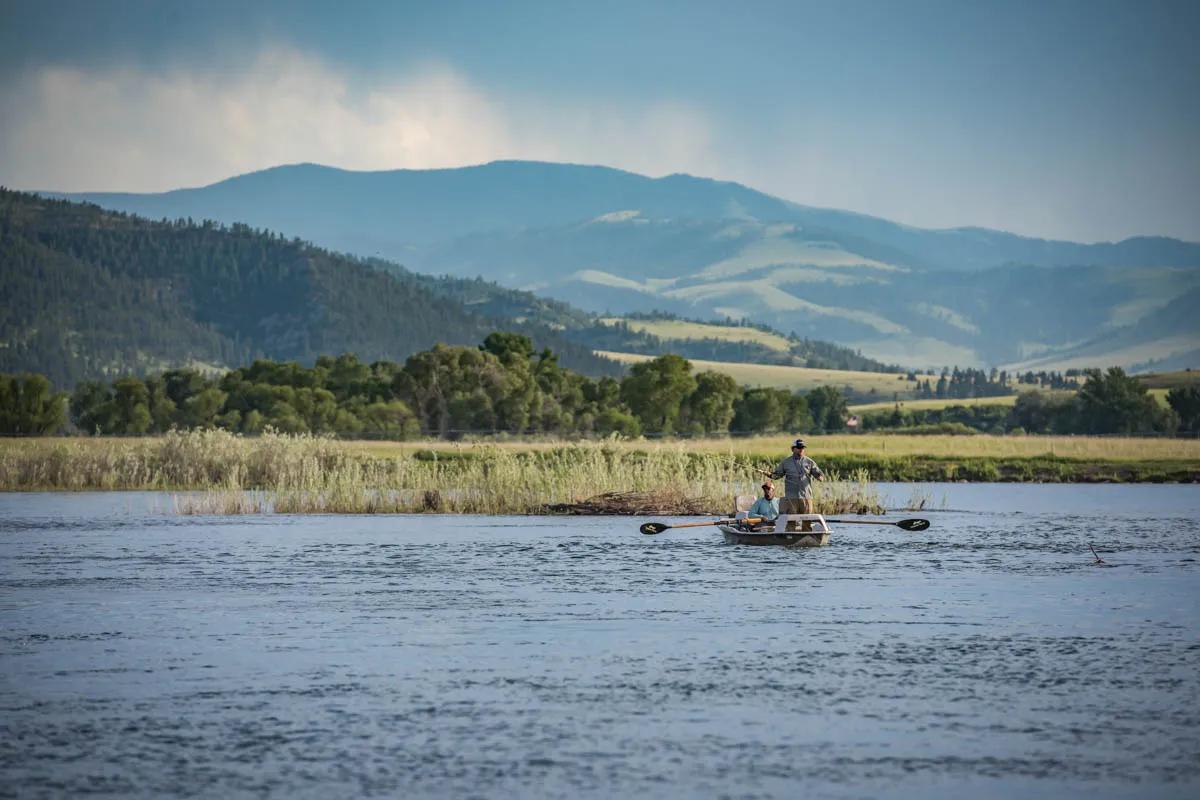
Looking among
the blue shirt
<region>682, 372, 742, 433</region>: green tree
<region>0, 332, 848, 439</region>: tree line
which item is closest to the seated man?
the blue shirt

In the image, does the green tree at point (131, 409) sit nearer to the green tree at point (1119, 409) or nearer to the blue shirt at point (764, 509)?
the green tree at point (1119, 409)

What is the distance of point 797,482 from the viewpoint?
4400 cm

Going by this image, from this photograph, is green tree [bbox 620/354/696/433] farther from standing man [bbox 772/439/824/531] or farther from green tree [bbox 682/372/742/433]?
standing man [bbox 772/439/824/531]

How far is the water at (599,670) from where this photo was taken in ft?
62.6

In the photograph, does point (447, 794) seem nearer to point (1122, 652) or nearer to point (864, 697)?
point (864, 697)

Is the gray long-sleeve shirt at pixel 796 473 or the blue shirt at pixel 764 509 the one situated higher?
the gray long-sleeve shirt at pixel 796 473

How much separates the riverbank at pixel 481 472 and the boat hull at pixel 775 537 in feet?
32.1

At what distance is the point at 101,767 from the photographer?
19.2 meters

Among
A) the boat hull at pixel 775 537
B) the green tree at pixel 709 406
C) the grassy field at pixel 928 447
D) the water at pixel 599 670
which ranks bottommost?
the water at pixel 599 670

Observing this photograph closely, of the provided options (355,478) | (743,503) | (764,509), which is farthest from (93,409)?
(764,509)

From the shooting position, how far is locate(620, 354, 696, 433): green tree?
134 m

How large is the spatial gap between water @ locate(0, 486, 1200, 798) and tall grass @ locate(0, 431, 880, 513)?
37.0ft

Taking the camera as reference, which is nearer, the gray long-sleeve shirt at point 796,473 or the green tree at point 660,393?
the gray long-sleeve shirt at point 796,473

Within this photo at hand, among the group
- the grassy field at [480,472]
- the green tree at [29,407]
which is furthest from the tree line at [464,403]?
the grassy field at [480,472]
